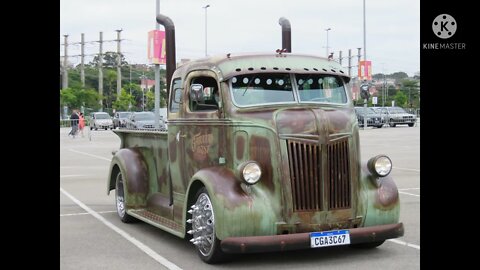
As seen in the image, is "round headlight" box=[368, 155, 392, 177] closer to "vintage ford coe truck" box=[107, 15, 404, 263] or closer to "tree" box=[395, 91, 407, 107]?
"vintage ford coe truck" box=[107, 15, 404, 263]

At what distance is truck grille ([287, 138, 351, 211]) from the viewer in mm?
6461

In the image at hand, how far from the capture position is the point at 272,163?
254 inches

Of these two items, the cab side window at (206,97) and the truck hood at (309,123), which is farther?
the cab side window at (206,97)

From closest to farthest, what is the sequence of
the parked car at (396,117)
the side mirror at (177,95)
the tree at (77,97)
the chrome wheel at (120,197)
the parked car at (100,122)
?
the side mirror at (177,95) < the chrome wheel at (120,197) < the parked car at (396,117) < the parked car at (100,122) < the tree at (77,97)

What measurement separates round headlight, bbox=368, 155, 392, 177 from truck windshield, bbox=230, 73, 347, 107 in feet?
2.54

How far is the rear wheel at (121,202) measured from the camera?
931 cm

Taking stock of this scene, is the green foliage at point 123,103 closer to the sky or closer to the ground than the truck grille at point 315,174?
closer to the sky

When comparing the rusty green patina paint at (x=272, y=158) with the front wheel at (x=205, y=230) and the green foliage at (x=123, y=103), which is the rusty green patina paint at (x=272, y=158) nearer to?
the front wheel at (x=205, y=230)

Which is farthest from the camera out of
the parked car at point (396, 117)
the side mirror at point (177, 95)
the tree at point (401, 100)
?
the tree at point (401, 100)

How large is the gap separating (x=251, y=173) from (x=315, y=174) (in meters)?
0.68

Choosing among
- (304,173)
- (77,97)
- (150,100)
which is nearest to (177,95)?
(304,173)
